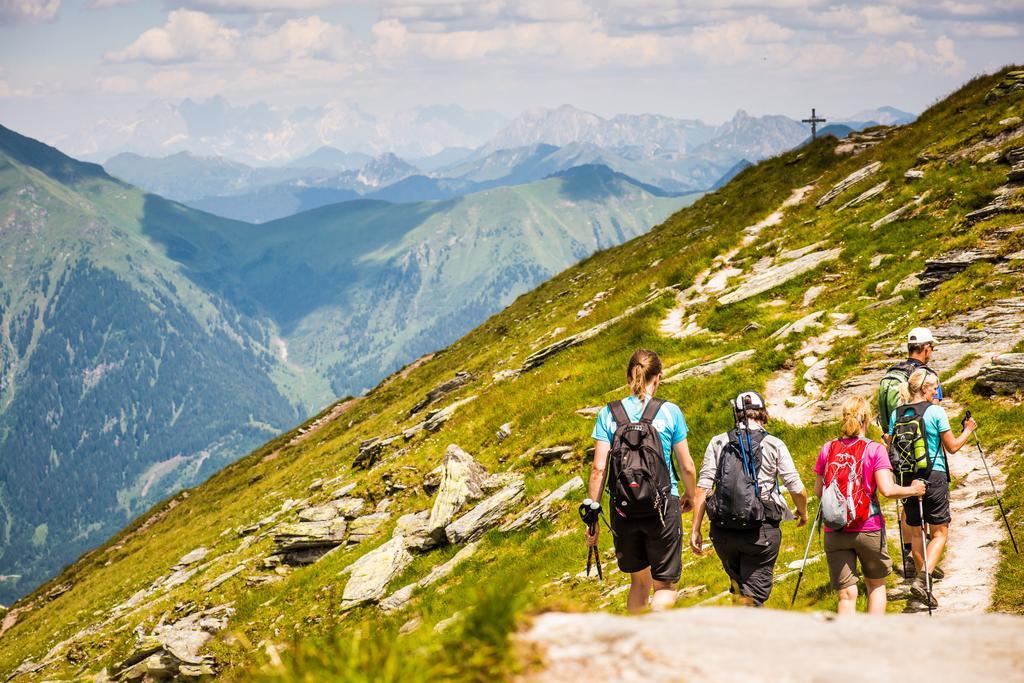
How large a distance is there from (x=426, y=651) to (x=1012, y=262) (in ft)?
68.7

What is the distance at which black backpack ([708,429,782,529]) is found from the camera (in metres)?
8.87

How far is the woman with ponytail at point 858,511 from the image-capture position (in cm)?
921

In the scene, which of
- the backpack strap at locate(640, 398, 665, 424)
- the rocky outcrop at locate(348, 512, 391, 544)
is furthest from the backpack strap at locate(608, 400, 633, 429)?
the rocky outcrop at locate(348, 512, 391, 544)

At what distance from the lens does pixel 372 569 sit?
18375 mm

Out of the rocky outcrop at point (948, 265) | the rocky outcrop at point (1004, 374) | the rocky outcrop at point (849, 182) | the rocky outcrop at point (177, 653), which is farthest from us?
the rocky outcrop at point (849, 182)

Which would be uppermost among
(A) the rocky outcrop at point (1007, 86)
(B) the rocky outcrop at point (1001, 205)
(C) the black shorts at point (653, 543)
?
(A) the rocky outcrop at point (1007, 86)

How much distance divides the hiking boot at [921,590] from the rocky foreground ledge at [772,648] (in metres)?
5.23

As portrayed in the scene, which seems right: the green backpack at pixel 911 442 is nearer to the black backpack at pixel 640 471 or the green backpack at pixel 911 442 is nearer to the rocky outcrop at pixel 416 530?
the black backpack at pixel 640 471

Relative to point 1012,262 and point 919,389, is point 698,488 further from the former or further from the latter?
point 1012,262

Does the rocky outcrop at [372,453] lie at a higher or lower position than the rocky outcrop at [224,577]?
higher

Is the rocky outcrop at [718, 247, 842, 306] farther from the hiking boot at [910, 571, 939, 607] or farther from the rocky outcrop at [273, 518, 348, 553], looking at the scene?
the hiking boot at [910, 571, 939, 607]

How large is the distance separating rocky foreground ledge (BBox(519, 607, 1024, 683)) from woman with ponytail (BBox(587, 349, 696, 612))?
385 centimetres

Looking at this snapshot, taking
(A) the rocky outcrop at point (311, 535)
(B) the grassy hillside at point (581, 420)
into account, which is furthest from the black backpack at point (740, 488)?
(A) the rocky outcrop at point (311, 535)

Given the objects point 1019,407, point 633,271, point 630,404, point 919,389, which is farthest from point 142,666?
point 633,271
